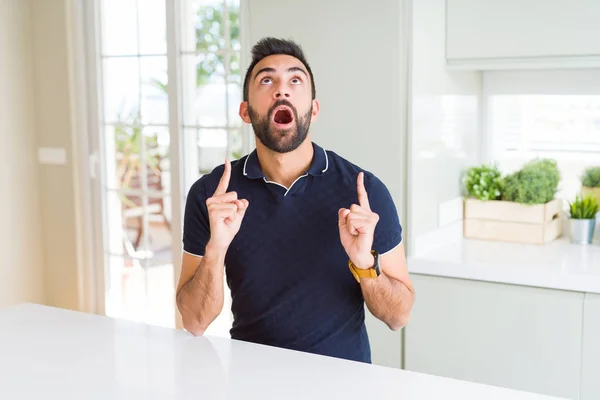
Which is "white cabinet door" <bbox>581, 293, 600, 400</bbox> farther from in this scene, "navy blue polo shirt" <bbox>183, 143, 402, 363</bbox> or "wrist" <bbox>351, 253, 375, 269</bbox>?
"wrist" <bbox>351, 253, 375, 269</bbox>

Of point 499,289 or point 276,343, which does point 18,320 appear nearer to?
point 276,343

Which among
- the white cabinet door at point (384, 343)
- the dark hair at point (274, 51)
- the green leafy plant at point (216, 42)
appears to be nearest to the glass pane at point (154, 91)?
the green leafy plant at point (216, 42)

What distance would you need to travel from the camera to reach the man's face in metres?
2.00

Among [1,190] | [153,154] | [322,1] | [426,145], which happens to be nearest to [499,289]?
[426,145]

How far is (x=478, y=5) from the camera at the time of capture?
2988 mm

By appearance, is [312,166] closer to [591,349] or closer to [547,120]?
[591,349]

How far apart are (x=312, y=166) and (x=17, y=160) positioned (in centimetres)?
260

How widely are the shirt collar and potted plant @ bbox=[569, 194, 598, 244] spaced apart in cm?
144

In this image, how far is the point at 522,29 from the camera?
2.90 metres


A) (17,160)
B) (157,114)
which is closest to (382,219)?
(157,114)

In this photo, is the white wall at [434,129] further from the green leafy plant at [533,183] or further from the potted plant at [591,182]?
the potted plant at [591,182]

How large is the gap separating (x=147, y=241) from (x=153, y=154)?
448mm

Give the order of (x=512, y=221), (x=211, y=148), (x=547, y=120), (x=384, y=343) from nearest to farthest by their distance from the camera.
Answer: (x=384, y=343)
(x=512, y=221)
(x=547, y=120)
(x=211, y=148)

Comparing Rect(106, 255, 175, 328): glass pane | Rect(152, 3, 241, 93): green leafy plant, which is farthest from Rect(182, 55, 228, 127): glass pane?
Rect(106, 255, 175, 328): glass pane
